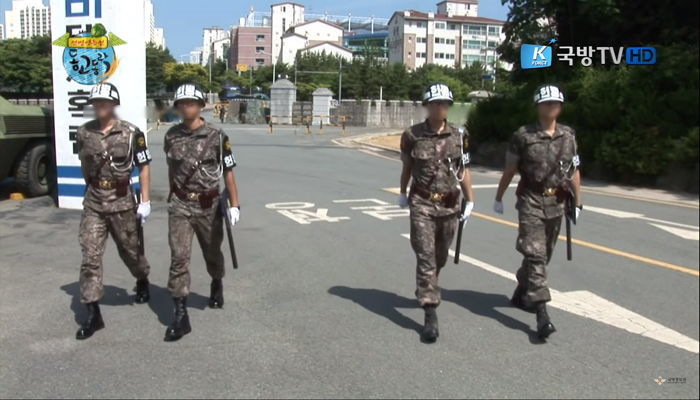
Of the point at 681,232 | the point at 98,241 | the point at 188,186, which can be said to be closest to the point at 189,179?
the point at 188,186

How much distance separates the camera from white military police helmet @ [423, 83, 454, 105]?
463cm

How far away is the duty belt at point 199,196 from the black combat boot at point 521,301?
2.61 meters

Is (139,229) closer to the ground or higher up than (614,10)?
closer to the ground

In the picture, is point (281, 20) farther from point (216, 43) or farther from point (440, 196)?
point (440, 196)

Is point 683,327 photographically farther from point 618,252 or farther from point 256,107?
point 256,107

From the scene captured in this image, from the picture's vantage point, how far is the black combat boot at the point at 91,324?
470 centimetres

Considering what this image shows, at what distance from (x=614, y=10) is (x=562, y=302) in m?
9.05

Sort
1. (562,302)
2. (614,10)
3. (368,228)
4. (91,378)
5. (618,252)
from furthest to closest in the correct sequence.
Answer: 1. (614,10)
2. (368,228)
3. (618,252)
4. (562,302)
5. (91,378)

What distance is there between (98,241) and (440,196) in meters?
2.58

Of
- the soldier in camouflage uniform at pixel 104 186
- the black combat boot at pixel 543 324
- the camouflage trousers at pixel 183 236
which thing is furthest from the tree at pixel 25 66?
the black combat boot at pixel 543 324

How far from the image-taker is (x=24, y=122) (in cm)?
1038

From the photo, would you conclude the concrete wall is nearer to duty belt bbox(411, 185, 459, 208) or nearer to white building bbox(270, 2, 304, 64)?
duty belt bbox(411, 185, 459, 208)

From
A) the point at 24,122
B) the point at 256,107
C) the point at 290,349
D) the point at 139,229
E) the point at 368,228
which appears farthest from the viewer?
the point at 256,107

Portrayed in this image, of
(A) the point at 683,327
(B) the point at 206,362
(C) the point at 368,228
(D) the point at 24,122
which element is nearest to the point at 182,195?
(B) the point at 206,362
